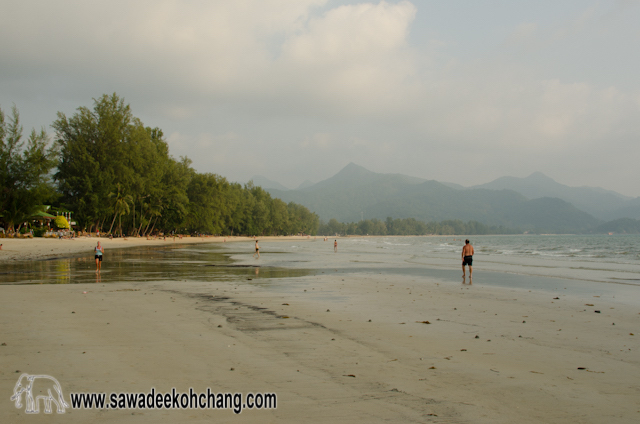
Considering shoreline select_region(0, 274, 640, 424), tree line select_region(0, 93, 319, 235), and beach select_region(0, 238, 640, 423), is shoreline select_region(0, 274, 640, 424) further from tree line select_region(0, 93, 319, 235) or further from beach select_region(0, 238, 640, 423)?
tree line select_region(0, 93, 319, 235)

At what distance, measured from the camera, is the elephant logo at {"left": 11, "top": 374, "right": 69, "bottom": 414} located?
4.04m

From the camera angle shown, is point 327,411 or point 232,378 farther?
point 232,378

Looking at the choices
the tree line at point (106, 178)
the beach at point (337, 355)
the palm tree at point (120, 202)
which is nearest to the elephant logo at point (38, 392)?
the beach at point (337, 355)

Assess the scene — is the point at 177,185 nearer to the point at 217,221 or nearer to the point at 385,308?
the point at 217,221

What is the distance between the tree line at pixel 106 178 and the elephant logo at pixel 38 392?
57.1m

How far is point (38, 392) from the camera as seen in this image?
4.35 meters

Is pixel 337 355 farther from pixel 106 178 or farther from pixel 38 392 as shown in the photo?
pixel 106 178

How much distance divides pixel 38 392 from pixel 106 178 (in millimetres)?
66476

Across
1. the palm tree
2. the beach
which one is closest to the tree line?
the palm tree

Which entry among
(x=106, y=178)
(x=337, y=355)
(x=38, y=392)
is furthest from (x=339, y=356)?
(x=106, y=178)

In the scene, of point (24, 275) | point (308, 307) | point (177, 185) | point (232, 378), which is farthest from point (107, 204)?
point (232, 378)

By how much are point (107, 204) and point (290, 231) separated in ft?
368

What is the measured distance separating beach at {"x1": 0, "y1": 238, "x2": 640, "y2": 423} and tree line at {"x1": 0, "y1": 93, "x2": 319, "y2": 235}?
50629 mm

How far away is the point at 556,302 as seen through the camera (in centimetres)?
1212
